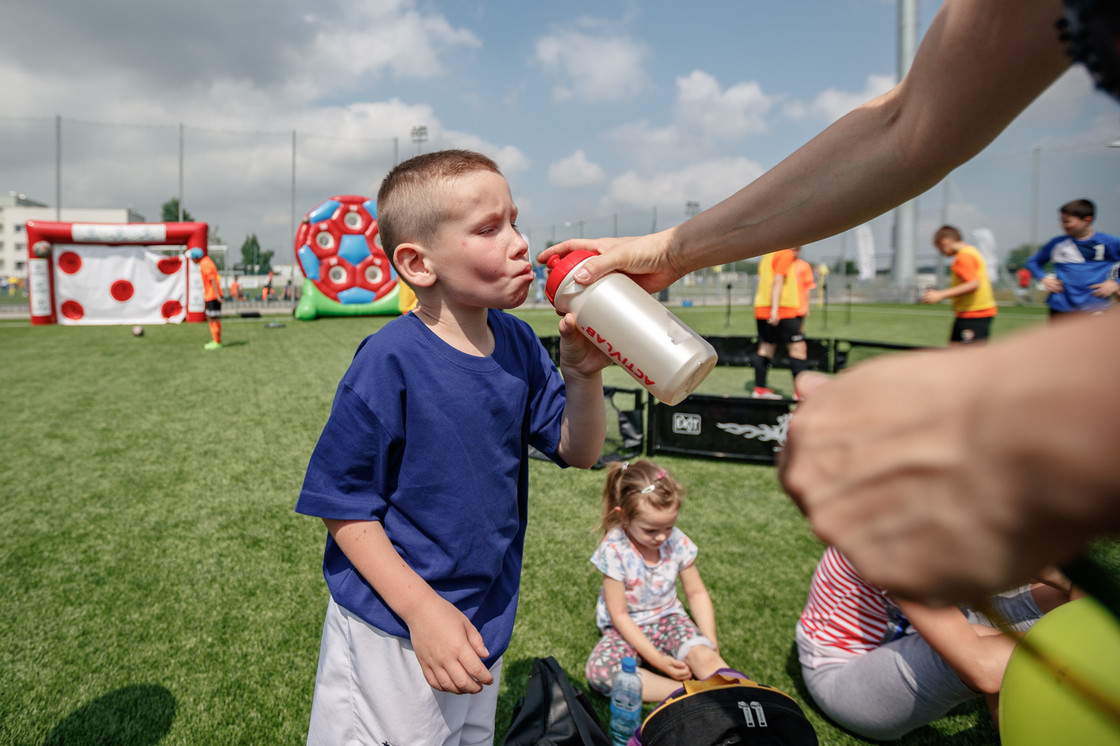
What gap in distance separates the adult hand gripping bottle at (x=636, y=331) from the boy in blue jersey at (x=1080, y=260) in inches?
284

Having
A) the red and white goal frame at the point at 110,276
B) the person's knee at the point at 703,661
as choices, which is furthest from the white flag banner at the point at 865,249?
the person's knee at the point at 703,661

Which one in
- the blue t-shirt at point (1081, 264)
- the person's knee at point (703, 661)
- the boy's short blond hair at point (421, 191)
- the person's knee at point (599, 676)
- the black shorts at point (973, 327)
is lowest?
the person's knee at point (599, 676)

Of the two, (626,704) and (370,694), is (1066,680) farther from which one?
(626,704)

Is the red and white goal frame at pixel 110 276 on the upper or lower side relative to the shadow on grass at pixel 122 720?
upper

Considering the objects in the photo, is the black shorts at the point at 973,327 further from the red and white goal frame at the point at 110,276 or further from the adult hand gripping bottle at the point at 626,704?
the red and white goal frame at the point at 110,276

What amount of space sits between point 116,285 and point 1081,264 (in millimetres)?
18409

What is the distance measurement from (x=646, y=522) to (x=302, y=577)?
1.94m

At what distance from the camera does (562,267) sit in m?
1.50

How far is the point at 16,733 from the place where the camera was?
2197 mm

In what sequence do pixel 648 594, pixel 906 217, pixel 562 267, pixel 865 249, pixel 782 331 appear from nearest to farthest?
1. pixel 562 267
2. pixel 648 594
3. pixel 782 331
4. pixel 865 249
5. pixel 906 217

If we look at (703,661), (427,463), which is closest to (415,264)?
(427,463)

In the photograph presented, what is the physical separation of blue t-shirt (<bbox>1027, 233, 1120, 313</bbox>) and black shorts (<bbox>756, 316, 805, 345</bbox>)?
8.97 ft

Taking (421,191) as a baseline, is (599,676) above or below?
below

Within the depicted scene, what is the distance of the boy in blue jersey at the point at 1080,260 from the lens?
6383 mm
